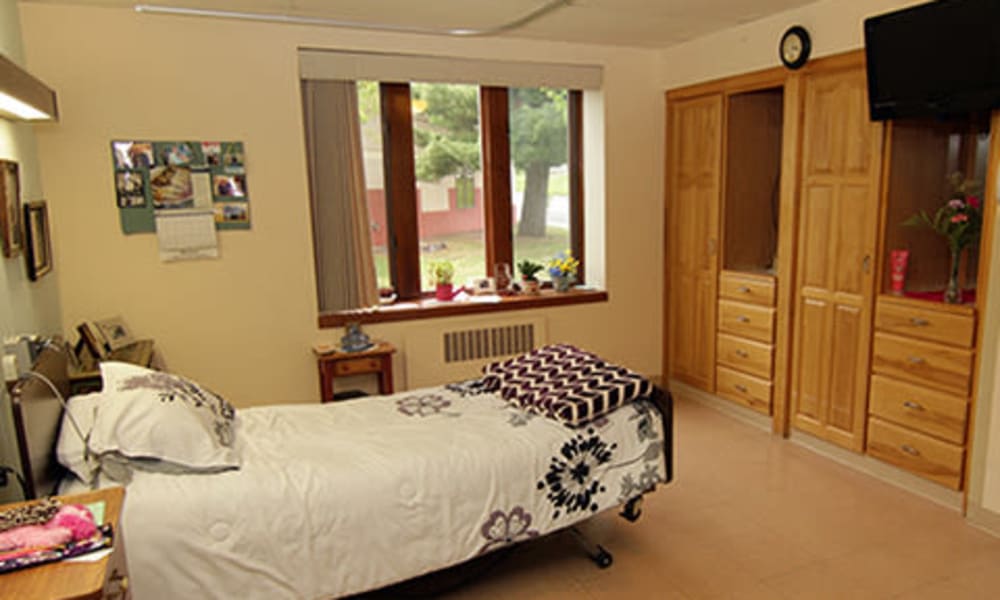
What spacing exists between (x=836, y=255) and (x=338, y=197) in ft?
9.57

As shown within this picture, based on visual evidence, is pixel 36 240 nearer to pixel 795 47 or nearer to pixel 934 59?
pixel 795 47

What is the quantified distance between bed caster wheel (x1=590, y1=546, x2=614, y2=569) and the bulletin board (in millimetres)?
2646

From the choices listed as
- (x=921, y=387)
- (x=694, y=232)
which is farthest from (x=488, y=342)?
(x=921, y=387)

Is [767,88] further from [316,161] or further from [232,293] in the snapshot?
[232,293]

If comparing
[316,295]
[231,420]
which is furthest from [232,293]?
[231,420]

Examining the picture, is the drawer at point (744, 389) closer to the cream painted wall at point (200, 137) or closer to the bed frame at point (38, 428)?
the cream painted wall at point (200, 137)

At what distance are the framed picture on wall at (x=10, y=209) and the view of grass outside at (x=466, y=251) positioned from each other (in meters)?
2.03

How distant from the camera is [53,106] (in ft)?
9.90

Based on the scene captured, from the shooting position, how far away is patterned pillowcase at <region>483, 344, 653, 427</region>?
2723 mm

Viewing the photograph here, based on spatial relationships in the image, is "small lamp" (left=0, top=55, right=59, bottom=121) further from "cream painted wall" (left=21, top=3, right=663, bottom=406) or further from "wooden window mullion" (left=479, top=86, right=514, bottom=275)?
"wooden window mullion" (left=479, top=86, right=514, bottom=275)

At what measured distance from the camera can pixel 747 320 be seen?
433cm

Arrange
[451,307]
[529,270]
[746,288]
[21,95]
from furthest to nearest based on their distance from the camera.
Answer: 1. [529,270]
2. [451,307]
3. [746,288]
4. [21,95]

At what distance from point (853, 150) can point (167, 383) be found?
3.50 m

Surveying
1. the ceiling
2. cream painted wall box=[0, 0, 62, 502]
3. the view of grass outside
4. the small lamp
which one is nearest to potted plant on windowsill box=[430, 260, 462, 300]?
the view of grass outside
